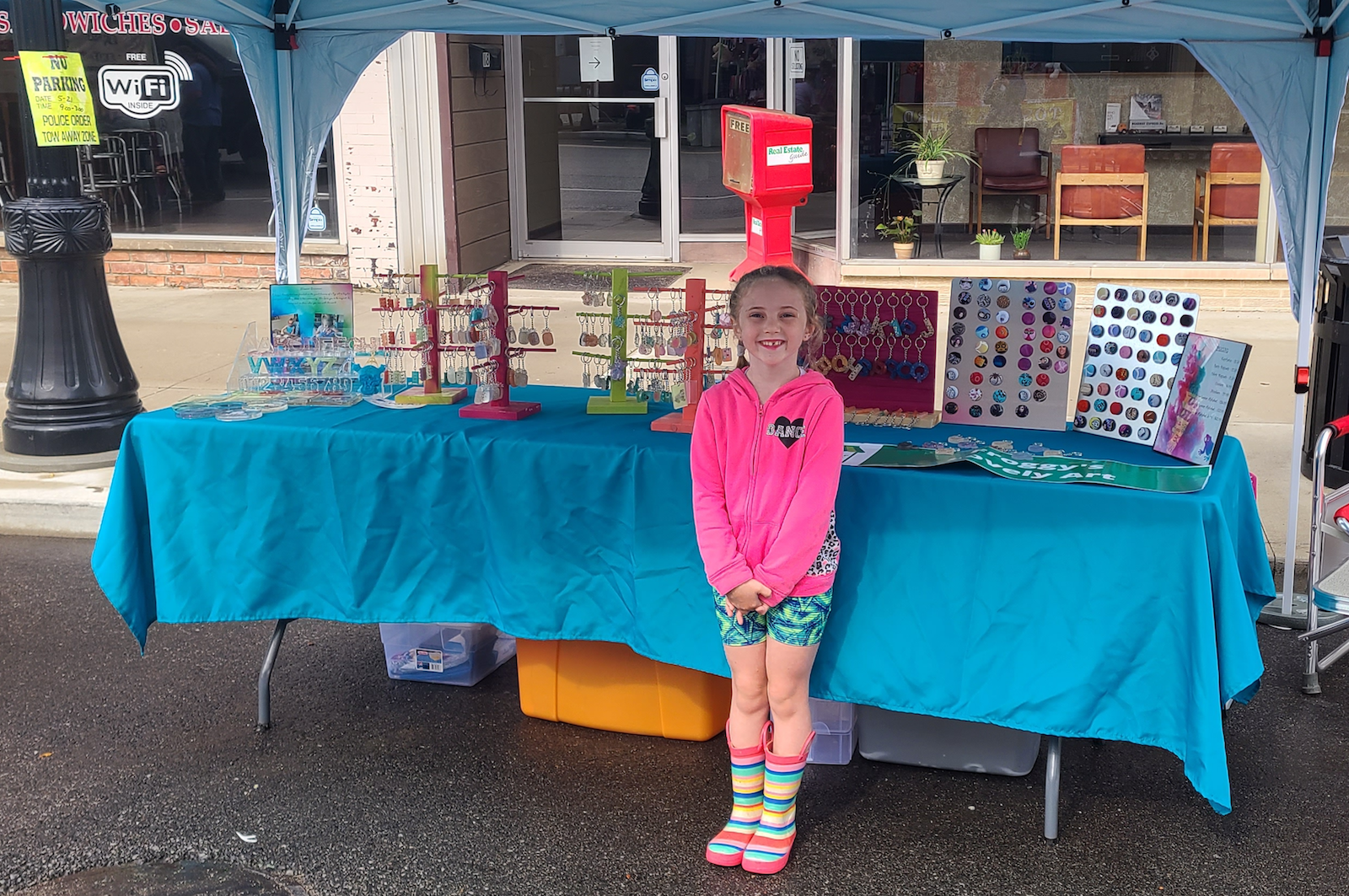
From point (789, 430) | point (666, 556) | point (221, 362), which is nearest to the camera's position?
point (789, 430)

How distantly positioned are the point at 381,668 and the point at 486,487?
3.87 ft

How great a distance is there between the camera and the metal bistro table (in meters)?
10.5

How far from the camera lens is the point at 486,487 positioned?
382 centimetres

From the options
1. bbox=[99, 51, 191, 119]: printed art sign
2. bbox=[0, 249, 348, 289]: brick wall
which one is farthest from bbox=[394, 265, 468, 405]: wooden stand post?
bbox=[99, 51, 191, 119]: printed art sign

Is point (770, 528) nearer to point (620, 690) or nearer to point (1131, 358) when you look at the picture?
point (620, 690)

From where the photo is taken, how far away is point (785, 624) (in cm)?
325

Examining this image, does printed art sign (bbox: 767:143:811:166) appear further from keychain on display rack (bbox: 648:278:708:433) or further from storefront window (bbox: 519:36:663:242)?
keychain on display rack (bbox: 648:278:708:433)

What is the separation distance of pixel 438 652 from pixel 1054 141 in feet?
24.9

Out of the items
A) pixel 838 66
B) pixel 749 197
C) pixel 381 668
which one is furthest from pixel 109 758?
pixel 838 66

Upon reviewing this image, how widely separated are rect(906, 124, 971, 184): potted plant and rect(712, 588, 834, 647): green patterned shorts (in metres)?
7.84

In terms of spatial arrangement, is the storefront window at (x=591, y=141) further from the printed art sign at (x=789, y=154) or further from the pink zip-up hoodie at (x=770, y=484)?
the pink zip-up hoodie at (x=770, y=484)

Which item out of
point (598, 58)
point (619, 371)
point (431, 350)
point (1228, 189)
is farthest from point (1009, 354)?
point (598, 58)

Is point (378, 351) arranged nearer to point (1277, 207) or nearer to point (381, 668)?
point (381, 668)

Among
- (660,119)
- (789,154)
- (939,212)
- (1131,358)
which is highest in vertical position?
(660,119)
